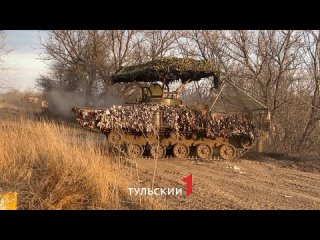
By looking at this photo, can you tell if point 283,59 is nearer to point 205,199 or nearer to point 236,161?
point 236,161

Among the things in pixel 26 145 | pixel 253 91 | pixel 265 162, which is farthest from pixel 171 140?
pixel 253 91

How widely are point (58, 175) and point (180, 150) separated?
654cm

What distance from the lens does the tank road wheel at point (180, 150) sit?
12336 mm

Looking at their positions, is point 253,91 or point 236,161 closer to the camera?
point 236,161

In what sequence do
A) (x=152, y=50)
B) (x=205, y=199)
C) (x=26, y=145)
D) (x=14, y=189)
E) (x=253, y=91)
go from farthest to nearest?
(x=152, y=50)
(x=253, y=91)
(x=26, y=145)
(x=205, y=199)
(x=14, y=189)

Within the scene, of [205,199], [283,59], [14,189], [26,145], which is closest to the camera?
[14,189]

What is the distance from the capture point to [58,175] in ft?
20.4

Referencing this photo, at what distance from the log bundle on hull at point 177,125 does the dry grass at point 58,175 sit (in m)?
3.58

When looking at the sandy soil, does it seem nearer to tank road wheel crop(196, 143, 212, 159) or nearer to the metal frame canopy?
tank road wheel crop(196, 143, 212, 159)

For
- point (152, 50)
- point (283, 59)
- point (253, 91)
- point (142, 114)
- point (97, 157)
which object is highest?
point (152, 50)

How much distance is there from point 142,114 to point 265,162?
403 centimetres

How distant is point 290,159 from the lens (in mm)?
12383

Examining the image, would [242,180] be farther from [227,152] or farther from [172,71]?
[172,71]

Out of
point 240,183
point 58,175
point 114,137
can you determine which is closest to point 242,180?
point 240,183
